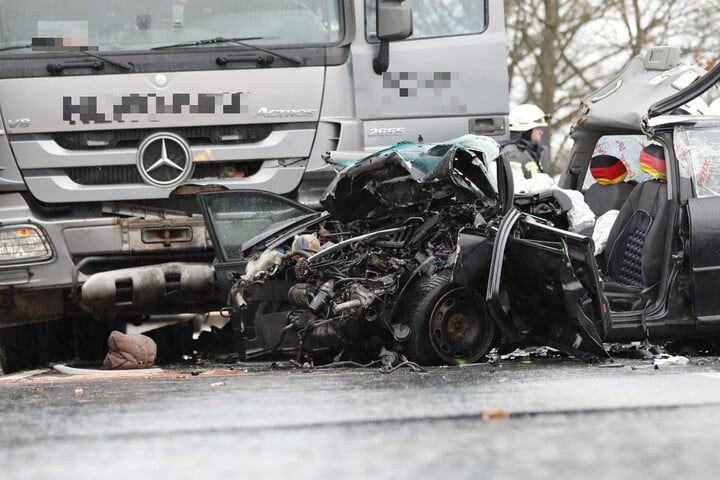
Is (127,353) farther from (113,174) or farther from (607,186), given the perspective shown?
(607,186)

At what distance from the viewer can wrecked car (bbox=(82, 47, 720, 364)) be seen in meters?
6.70

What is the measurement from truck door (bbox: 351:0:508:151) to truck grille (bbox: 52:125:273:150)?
0.75 metres

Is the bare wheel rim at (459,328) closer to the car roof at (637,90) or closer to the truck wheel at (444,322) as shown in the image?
the truck wheel at (444,322)

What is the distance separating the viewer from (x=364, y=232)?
7.50 m

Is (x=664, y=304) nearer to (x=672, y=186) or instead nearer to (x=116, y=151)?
(x=672, y=186)

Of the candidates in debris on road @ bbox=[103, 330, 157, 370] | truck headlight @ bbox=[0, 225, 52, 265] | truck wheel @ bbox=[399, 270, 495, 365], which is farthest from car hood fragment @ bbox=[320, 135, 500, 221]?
truck headlight @ bbox=[0, 225, 52, 265]

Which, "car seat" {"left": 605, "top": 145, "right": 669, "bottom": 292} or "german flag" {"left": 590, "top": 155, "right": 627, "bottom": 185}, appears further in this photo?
"german flag" {"left": 590, "top": 155, "right": 627, "bottom": 185}

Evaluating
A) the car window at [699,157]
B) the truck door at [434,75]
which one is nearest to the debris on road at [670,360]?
the car window at [699,157]

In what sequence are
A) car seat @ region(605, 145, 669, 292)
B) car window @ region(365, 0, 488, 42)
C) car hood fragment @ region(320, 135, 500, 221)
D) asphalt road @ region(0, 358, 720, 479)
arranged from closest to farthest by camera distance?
asphalt road @ region(0, 358, 720, 479), car hood fragment @ region(320, 135, 500, 221), car seat @ region(605, 145, 669, 292), car window @ region(365, 0, 488, 42)

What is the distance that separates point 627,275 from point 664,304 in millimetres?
531

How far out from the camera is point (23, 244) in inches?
324

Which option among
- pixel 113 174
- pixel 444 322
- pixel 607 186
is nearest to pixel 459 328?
pixel 444 322

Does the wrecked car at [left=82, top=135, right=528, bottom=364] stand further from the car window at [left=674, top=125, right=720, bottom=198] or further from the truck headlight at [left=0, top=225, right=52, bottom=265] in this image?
the truck headlight at [left=0, top=225, right=52, bottom=265]

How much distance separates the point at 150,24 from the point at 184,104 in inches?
22.8
